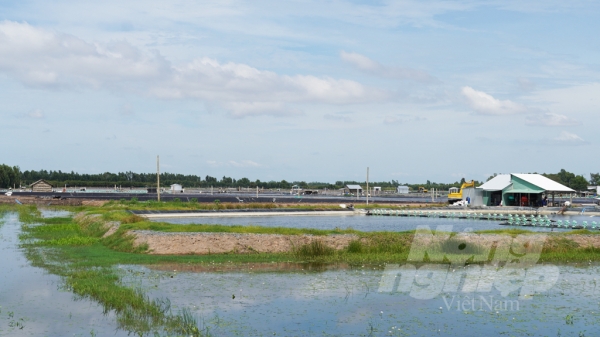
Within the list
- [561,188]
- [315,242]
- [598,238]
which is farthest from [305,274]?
[561,188]

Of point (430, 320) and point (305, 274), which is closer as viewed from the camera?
point (430, 320)

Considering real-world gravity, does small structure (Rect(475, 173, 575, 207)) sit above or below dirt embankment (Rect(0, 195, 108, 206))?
above

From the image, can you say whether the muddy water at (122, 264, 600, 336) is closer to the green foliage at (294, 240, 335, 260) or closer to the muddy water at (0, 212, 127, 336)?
the muddy water at (0, 212, 127, 336)

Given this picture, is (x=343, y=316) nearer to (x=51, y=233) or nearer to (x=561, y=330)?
(x=561, y=330)

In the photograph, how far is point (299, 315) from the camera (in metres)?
17.0

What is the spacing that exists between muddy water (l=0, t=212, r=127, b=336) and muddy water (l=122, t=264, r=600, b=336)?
2.32 meters

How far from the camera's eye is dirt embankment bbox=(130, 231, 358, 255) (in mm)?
29812

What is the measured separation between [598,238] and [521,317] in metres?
19.1

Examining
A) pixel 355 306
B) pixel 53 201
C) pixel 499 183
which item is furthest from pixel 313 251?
pixel 53 201

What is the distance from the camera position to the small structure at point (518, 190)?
2972 inches

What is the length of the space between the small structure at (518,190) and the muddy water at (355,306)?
54.4m

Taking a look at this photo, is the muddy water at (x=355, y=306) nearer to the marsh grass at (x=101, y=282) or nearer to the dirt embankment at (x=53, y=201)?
the marsh grass at (x=101, y=282)

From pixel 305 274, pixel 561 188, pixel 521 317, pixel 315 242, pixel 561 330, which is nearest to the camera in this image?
pixel 561 330

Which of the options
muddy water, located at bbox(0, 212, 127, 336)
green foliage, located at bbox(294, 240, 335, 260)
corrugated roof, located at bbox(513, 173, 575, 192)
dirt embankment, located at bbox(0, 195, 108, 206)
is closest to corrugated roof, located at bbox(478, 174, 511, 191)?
Result: corrugated roof, located at bbox(513, 173, 575, 192)
